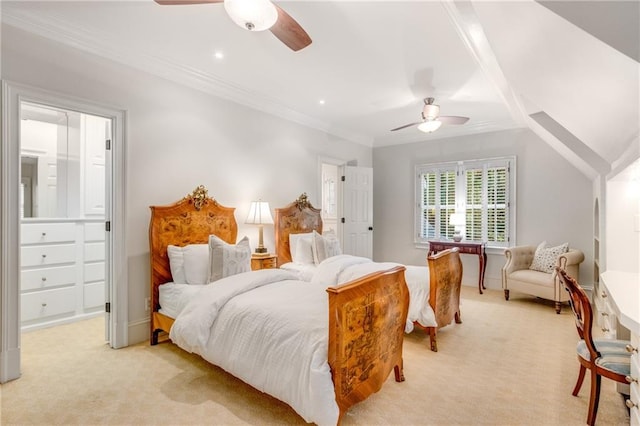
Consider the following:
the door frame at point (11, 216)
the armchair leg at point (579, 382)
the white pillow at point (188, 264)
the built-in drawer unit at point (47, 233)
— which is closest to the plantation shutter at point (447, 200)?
the armchair leg at point (579, 382)

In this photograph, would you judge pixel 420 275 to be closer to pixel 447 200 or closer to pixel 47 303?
pixel 447 200

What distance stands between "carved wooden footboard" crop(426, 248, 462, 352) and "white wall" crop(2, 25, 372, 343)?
2.30 metres

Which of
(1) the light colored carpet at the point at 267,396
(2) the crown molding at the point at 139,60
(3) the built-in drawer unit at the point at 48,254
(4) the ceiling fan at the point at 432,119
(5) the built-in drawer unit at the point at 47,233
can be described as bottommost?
(1) the light colored carpet at the point at 267,396

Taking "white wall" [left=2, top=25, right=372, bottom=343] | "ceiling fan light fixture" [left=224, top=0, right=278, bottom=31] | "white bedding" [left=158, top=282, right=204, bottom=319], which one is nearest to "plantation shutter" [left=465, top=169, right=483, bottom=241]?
"white wall" [left=2, top=25, right=372, bottom=343]

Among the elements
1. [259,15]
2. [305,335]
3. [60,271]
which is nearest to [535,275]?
[305,335]

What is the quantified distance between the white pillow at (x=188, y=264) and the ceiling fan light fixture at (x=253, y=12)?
2140mm

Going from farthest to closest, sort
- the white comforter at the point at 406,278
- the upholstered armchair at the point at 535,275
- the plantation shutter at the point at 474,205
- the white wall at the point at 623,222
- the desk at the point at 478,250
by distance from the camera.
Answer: the plantation shutter at the point at 474,205, the desk at the point at 478,250, the upholstered armchair at the point at 535,275, the white comforter at the point at 406,278, the white wall at the point at 623,222

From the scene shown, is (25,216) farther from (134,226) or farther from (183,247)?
(183,247)

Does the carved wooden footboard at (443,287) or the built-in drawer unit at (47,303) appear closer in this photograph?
the carved wooden footboard at (443,287)

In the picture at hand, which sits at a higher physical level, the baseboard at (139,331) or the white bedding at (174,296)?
the white bedding at (174,296)

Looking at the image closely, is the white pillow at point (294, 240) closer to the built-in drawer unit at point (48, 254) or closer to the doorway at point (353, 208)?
the doorway at point (353, 208)

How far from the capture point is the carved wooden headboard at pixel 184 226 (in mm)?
3227

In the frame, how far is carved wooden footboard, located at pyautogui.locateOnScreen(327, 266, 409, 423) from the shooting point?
1.77 meters

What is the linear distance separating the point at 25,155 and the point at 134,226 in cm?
214
